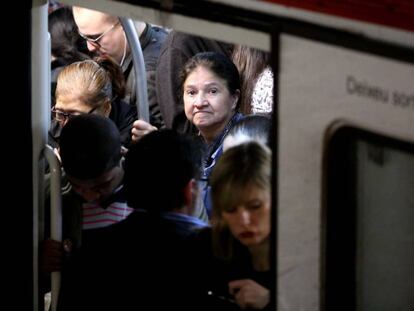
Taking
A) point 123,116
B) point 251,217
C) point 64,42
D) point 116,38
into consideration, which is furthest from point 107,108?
point 64,42

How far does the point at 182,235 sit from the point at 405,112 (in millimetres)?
838

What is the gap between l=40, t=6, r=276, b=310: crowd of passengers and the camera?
2.93 meters

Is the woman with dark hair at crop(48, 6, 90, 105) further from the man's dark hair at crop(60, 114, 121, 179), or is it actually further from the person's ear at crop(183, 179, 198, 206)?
the person's ear at crop(183, 179, 198, 206)

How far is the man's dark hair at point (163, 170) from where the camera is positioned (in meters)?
3.12

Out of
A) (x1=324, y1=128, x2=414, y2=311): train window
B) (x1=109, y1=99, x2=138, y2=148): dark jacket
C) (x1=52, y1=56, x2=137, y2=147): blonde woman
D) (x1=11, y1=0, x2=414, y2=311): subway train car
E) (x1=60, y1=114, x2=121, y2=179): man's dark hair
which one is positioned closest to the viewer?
(x1=11, y1=0, x2=414, y2=311): subway train car

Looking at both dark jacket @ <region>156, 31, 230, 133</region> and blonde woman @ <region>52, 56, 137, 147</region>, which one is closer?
blonde woman @ <region>52, 56, 137, 147</region>

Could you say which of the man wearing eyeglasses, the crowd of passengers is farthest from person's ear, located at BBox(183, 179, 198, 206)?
the man wearing eyeglasses

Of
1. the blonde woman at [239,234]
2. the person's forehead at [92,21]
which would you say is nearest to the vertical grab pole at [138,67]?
the person's forehead at [92,21]

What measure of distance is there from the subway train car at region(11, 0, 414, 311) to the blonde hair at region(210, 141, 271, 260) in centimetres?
12

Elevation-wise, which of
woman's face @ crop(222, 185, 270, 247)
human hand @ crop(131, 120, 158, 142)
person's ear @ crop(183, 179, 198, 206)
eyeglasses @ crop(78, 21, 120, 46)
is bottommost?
woman's face @ crop(222, 185, 270, 247)

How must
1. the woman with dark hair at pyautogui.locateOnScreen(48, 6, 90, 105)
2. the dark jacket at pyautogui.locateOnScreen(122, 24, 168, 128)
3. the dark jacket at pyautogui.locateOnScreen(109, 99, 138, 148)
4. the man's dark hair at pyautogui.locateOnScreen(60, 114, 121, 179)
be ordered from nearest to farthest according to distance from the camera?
the man's dark hair at pyautogui.locateOnScreen(60, 114, 121, 179) < the dark jacket at pyautogui.locateOnScreen(109, 99, 138, 148) < the dark jacket at pyautogui.locateOnScreen(122, 24, 168, 128) < the woman with dark hair at pyautogui.locateOnScreen(48, 6, 90, 105)

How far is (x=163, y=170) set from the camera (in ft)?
10.3

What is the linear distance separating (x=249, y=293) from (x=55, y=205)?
2.48 feet

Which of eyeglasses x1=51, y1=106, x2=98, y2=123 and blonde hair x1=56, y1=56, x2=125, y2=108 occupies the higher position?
blonde hair x1=56, y1=56, x2=125, y2=108
